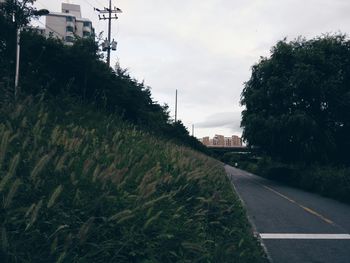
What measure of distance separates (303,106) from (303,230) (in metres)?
20.0

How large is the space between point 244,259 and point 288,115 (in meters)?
23.3

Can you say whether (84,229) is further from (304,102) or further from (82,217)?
(304,102)

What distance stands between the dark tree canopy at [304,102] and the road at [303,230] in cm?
1124

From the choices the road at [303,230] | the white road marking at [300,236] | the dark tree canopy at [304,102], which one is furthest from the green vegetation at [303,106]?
the white road marking at [300,236]

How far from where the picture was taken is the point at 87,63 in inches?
752

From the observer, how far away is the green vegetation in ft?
89.5

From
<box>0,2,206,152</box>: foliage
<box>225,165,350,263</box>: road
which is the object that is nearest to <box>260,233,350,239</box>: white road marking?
<box>225,165,350,263</box>: road

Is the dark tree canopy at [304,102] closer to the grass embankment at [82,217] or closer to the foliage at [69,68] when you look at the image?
the foliage at [69,68]

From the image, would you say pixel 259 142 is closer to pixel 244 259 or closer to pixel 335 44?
pixel 335 44

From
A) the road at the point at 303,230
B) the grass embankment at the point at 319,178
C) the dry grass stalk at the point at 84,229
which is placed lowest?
the road at the point at 303,230

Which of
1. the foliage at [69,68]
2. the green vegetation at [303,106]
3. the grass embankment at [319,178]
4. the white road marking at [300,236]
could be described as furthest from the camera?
the green vegetation at [303,106]

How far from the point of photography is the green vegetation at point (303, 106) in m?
27.3

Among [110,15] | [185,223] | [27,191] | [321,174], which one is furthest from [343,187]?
[110,15]

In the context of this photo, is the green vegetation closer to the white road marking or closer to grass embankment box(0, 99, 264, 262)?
the white road marking
